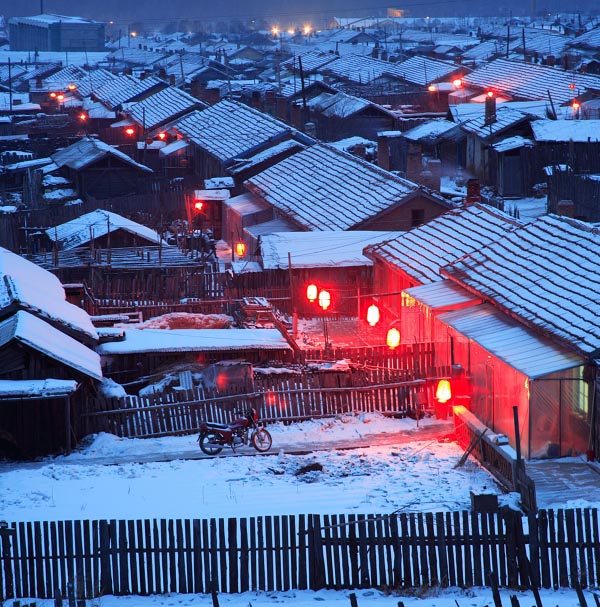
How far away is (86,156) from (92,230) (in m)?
17.0

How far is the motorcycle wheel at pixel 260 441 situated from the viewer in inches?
781

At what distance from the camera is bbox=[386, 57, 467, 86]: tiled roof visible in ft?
275

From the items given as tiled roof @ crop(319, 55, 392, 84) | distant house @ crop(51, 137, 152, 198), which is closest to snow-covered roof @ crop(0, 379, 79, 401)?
distant house @ crop(51, 137, 152, 198)

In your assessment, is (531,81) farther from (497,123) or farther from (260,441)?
(260,441)

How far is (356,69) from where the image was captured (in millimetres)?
92312

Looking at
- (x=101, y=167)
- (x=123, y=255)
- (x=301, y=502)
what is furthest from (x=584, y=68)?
(x=301, y=502)

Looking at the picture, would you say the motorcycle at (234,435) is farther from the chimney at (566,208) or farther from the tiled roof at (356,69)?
the tiled roof at (356,69)

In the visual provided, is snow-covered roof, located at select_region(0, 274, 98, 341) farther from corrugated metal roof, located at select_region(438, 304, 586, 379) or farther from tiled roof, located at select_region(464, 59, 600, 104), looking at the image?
tiled roof, located at select_region(464, 59, 600, 104)

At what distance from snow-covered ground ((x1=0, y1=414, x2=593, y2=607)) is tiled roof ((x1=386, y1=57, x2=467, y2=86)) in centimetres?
6649

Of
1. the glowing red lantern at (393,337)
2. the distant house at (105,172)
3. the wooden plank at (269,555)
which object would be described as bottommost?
the distant house at (105,172)

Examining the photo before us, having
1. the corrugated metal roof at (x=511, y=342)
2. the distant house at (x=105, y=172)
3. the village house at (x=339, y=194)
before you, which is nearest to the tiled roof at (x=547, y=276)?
the corrugated metal roof at (x=511, y=342)

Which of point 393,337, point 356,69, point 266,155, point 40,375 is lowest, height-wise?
point 356,69

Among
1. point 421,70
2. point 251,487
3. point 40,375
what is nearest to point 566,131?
point 40,375

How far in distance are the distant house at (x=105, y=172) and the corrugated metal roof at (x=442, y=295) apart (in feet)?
99.5
